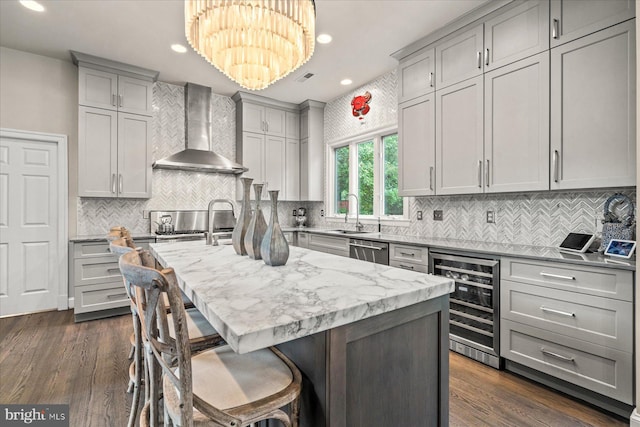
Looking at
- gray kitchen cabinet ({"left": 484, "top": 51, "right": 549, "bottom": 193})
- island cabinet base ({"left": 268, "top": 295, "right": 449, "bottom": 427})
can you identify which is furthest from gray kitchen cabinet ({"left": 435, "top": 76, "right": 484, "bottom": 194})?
island cabinet base ({"left": 268, "top": 295, "right": 449, "bottom": 427})

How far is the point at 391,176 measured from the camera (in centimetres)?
423

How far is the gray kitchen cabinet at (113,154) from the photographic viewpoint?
12.0ft

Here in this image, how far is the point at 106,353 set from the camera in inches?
105

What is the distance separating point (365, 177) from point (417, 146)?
1.38 m

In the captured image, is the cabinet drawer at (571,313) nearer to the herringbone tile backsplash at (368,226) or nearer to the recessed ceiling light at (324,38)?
the herringbone tile backsplash at (368,226)

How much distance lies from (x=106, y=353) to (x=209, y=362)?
7.05 ft

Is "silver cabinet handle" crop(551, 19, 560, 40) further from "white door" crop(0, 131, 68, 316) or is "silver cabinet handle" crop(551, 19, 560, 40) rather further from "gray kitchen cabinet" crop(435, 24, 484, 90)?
"white door" crop(0, 131, 68, 316)

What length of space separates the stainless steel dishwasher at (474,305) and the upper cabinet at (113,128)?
3.60 meters

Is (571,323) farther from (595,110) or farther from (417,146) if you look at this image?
(417,146)

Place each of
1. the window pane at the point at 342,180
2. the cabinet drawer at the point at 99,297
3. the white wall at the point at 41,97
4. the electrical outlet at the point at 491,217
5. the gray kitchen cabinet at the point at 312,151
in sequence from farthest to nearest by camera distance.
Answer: the gray kitchen cabinet at the point at 312,151 < the window pane at the point at 342,180 < the white wall at the point at 41,97 < the cabinet drawer at the point at 99,297 < the electrical outlet at the point at 491,217

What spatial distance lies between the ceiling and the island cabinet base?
2.67m

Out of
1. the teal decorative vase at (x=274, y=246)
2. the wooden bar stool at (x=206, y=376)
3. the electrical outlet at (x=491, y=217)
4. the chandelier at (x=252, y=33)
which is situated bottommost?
the wooden bar stool at (x=206, y=376)

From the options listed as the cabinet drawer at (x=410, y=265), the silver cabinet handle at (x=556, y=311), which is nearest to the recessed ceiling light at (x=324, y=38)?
the cabinet drawer at (x=410, y=265)

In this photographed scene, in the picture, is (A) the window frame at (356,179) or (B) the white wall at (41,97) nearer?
(B) the white wall at (41,97)
